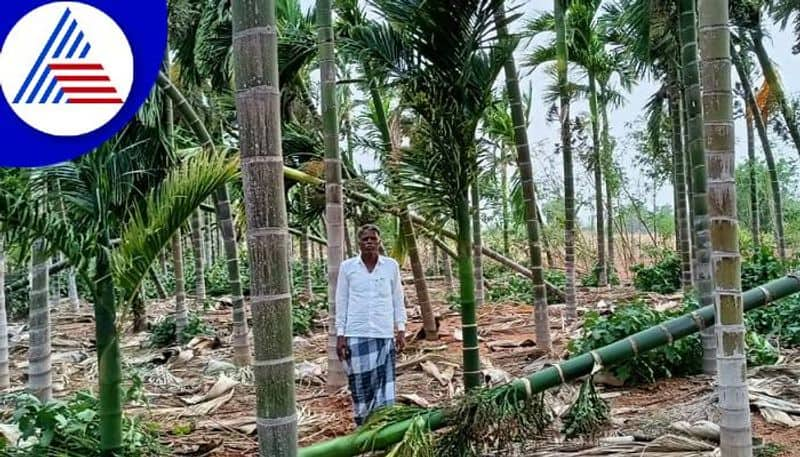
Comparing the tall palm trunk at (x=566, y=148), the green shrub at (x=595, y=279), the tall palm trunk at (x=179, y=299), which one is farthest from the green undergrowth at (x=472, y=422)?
the green shrub at (x=595, y=279)

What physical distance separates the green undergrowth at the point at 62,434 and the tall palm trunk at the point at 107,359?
128mm

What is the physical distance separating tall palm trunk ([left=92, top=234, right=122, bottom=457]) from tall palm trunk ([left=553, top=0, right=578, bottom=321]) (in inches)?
239

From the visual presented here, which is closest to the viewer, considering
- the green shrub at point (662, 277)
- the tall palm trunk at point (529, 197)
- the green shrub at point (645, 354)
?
the green shrub at point (645, 354)

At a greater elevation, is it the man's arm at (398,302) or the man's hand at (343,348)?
the man's arm at (398,302)

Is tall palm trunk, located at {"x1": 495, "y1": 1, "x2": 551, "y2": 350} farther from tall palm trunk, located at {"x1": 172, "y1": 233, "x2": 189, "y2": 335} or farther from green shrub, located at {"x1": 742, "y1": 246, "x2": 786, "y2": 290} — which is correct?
tall palm trunk, located at {"x1": 172, "y1": 233, "x2": 189, "y2": 335}

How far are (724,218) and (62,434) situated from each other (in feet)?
12.0

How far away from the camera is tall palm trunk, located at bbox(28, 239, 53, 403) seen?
552cm

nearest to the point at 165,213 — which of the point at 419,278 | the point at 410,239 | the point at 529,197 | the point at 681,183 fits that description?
the point at 410,239

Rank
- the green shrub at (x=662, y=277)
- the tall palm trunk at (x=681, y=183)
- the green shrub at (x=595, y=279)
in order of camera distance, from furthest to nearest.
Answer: the green shrub at (x=595, y=279) < the green shrub at (x=662, y=277) < the tall palm trunk at (x=681, y=183)

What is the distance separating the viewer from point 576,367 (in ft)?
12.4

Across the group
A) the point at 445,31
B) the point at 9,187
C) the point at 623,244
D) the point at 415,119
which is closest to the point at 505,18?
the point at 445,31

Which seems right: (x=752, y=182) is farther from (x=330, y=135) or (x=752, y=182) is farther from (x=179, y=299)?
(x=179, y=299)

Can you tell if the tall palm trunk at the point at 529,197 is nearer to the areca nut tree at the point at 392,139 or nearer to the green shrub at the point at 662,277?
the areca nut tree at the point at 392,139

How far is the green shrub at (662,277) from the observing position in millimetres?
12922
